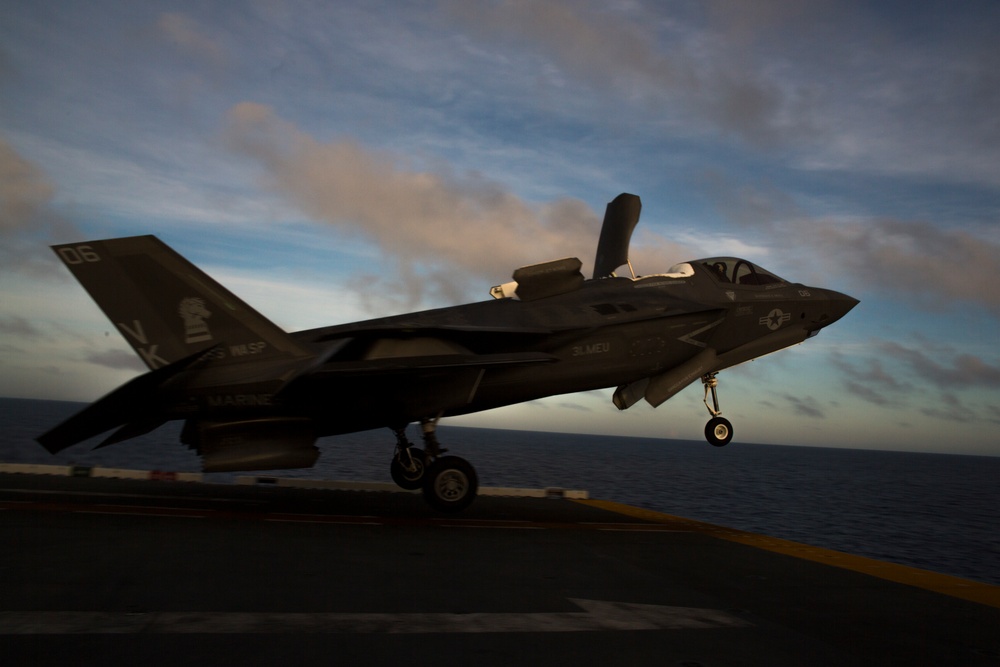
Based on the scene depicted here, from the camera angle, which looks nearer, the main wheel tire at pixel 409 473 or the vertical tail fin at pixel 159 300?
the vertical tail fin at pixel 159 300

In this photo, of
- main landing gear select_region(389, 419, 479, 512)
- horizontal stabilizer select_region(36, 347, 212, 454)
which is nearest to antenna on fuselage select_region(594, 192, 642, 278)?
main landing gear select_region(389, 419, 479, 512)

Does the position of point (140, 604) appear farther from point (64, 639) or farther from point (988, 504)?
point (988, 504)

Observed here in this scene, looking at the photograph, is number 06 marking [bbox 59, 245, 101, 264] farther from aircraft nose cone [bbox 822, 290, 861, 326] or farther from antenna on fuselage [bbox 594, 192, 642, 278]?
aircraft nose cone [bbox 822, 290, 861, 326]

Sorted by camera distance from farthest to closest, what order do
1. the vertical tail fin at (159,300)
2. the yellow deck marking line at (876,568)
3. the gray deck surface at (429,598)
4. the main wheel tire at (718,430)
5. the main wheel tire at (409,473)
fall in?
1. the main wheel tire at (409,473)
2. the main wheel tire at (718,430)
3. the vertical tail fin at (159,300)
4. the yellow deck marking line at (876,568)
5. the gray deck surface at (429,598)

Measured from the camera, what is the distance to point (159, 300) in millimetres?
11422

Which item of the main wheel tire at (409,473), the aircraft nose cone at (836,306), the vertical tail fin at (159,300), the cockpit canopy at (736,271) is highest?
the cockpit canopy at (736,271)

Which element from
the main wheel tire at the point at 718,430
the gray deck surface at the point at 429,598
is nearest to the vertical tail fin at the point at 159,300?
the gray deck surface at the point at 429,598

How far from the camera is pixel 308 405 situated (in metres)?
11.9

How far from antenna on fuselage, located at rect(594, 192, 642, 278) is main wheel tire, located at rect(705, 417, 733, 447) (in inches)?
152

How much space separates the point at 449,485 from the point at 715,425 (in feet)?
18.2

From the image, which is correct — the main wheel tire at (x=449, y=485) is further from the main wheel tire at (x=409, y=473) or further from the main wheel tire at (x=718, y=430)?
the main wheel tire at (x=718, y=430)

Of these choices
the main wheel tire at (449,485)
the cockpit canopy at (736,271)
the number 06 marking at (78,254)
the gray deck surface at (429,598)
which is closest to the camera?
the gray deck surface at (429,598)

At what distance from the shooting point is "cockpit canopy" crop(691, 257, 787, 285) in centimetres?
1443

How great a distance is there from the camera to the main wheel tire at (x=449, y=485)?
11.9m
